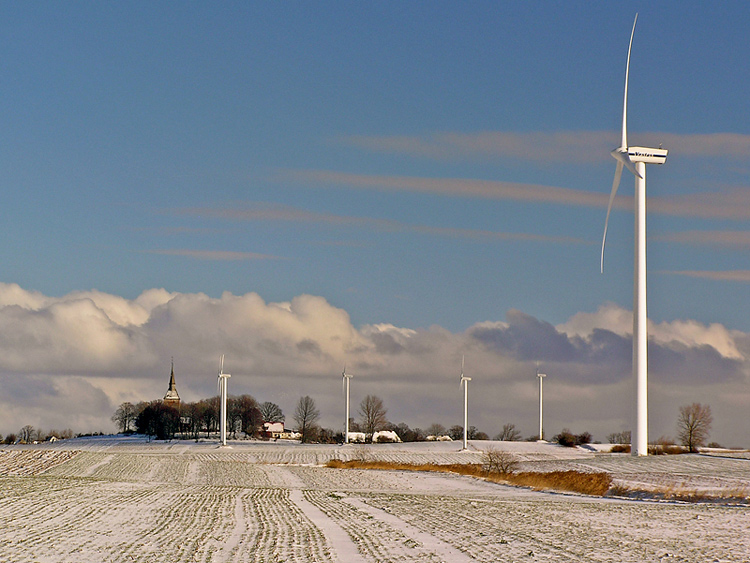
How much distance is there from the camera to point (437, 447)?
453 feet

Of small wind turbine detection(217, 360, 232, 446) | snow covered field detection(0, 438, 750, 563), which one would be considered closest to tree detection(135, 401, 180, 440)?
small wind turbine detection(217, 360, 232, 446)

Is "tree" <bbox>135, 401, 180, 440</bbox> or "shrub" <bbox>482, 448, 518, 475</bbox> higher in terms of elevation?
"shrub" <bbox>482, 448, 518, 475</bbox>

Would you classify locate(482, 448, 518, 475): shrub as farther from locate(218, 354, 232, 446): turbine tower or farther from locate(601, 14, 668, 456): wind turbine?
locate(218, 354, 232, 446): turbine tower

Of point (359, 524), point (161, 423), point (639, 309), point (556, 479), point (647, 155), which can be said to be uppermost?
point (647, 155)

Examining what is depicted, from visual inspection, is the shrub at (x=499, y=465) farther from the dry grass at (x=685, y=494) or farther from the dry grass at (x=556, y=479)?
the dry grass at (x=685, y=494)

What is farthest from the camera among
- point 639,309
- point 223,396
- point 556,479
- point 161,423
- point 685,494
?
point 161,423

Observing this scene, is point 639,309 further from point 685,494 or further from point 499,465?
point 685,494

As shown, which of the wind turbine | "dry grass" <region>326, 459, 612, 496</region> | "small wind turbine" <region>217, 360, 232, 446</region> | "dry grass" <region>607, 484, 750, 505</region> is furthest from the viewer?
"small wind turbine" <region>217, 360, 232, 446</region>

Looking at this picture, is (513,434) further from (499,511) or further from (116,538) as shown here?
(116,538)

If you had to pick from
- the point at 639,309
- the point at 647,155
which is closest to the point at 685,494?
the point at 639,309

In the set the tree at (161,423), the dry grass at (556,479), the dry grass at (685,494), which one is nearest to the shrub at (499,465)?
the dry grass at (556,479)

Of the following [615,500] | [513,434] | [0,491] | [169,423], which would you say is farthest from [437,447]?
[0,491]

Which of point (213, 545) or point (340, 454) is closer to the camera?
point (213, 545)

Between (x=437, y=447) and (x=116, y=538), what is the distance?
373ft
